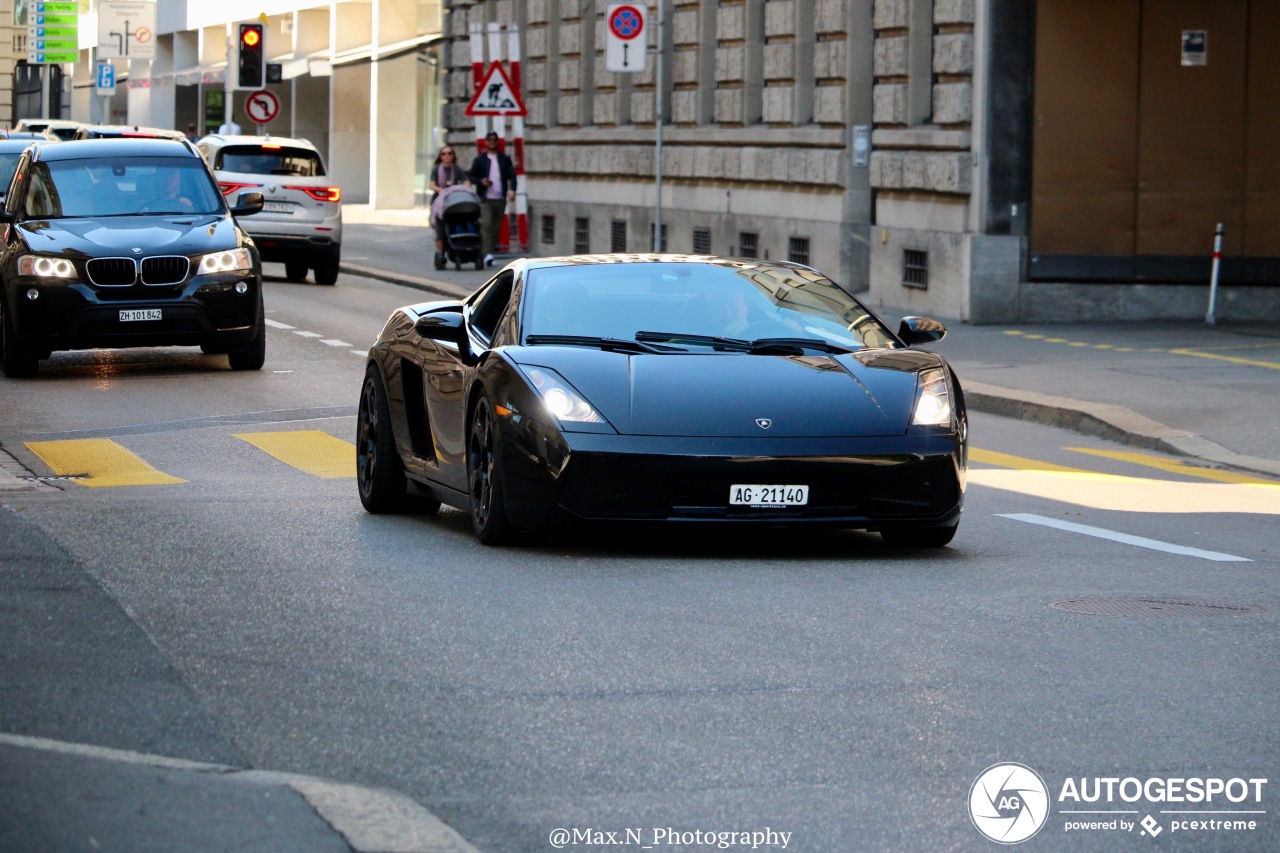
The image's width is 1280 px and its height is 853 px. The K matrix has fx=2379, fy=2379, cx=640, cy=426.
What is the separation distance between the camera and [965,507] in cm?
1152

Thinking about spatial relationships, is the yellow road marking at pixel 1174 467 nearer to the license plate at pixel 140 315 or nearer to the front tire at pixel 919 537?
the front tire at pixel 919 537

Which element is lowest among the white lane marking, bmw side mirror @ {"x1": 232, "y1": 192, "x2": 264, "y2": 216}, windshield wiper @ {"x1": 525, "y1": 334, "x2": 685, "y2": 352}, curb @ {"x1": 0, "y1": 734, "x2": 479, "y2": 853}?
the white lane marking

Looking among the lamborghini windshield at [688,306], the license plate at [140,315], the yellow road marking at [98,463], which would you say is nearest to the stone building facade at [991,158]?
the license plate at [140,315]

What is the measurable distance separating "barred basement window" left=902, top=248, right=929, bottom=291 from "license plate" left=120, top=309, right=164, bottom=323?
9.77 metres

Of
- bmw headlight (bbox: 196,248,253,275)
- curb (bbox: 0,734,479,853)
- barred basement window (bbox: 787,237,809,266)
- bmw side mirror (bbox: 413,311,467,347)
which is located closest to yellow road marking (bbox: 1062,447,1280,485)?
bmw side mirror (bbox: 413,311,467,347)

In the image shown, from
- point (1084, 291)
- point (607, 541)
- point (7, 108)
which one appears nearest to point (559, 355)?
point (607, 541)

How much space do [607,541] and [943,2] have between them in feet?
52.5

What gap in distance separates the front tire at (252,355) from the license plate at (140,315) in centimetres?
107

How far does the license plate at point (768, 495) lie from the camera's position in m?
8.96

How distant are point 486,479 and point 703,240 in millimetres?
23008

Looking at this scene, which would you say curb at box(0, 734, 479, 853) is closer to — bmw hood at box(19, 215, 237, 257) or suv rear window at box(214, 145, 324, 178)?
bmw hood at box(19, 215, 237, 257)

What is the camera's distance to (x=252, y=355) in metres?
19.3

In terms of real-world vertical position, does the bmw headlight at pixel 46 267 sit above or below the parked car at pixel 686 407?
above

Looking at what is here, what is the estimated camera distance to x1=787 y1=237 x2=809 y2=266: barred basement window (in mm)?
28906
